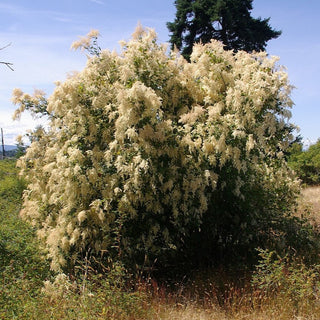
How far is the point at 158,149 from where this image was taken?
220 inches

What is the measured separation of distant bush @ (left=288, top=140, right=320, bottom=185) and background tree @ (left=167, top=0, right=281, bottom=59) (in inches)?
286

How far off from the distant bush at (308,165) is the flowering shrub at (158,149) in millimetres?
15587

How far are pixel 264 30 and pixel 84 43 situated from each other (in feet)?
58.6

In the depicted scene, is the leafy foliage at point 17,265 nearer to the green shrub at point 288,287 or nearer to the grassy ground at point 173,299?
the grassy ground at point 173,299

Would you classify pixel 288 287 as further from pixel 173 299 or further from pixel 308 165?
pixel 308 165

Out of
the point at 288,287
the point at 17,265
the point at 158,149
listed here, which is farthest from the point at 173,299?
the point at 17,265

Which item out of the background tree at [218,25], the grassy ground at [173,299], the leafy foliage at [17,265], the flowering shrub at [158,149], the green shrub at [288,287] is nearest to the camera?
the grassy ground at [173,299]

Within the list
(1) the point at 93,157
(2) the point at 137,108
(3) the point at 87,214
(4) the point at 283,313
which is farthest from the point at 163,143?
(4) the point at 283,313

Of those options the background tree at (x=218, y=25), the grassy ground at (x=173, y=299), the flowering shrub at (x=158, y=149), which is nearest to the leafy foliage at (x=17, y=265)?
the grassy ground at (x=173, y=299)

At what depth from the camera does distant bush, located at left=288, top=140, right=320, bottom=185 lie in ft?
69.4

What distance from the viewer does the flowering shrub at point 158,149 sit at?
18.2ft

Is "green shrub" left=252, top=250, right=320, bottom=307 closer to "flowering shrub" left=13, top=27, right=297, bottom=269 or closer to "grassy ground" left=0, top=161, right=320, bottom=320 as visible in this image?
"grassy ground" left=0, top=161, right=320, bottom=320

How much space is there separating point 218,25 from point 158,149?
17.2m

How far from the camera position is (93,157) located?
5980 millimetres
